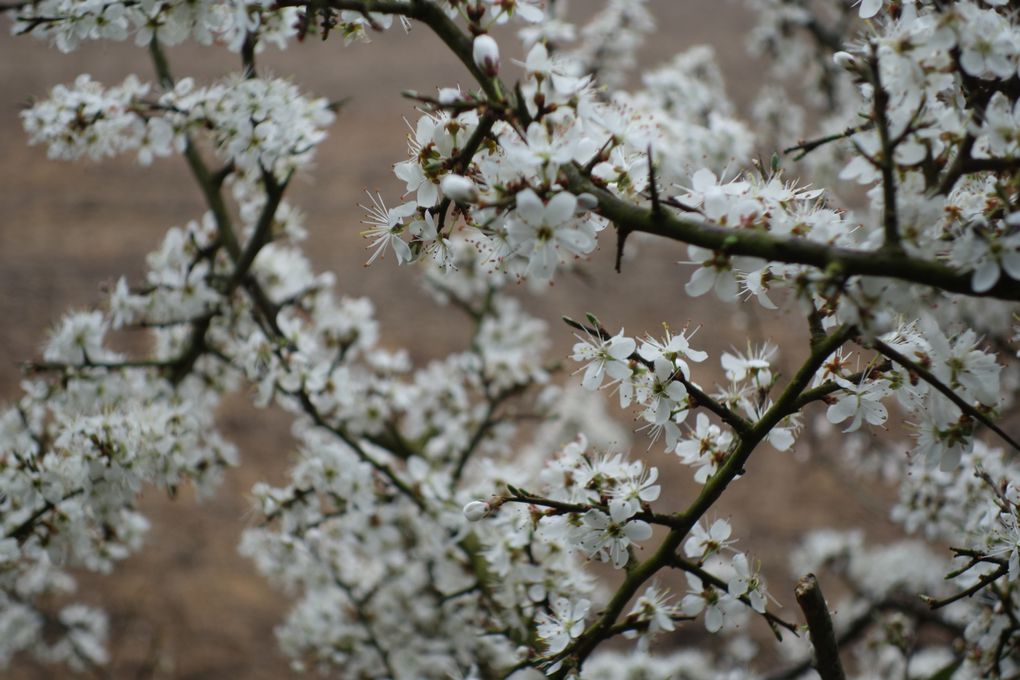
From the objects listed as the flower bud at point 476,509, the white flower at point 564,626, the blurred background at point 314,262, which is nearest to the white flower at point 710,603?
the white flower at point 564,626

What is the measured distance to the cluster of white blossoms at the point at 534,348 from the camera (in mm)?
857

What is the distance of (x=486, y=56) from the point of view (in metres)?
0.94

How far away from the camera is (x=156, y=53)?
184 centimetres

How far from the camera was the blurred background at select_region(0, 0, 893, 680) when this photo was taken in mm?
4430

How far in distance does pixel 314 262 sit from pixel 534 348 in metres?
4.15

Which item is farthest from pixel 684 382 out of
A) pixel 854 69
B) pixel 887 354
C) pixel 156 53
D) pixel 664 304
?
pixel 664 304

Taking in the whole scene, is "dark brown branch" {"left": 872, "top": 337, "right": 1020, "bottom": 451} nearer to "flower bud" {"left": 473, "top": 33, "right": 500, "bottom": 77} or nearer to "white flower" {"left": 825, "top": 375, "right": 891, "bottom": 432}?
"white flower" {"left": 825, "top": 375, "right": 891, "bottom": 432}

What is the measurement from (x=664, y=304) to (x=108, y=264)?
4.07 metres

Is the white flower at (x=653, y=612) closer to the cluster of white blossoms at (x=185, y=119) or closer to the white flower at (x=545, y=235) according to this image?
the white flower at (x=545, y=235)

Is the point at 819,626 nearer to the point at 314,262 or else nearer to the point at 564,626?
the point at 564,626

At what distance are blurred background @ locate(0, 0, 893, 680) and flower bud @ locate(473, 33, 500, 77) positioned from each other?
2296 mm

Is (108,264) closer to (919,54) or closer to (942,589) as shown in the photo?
(942,589)

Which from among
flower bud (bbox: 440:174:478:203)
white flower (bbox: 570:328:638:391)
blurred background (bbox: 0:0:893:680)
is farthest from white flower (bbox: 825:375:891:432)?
blurred background (bbox: 0:0:893:680)

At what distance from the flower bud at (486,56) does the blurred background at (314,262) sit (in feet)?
7.53
